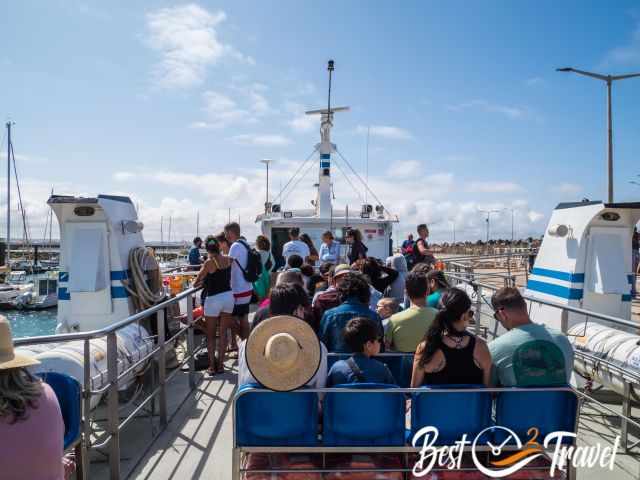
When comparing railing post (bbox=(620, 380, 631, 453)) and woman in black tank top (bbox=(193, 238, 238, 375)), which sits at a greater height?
woman in black tank top (bbox=(193, 238, 238, 375))

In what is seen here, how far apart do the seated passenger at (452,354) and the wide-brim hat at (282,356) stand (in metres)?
0.67

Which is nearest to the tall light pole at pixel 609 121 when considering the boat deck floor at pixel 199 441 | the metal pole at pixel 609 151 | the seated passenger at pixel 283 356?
the metal pole at pixel 609 151

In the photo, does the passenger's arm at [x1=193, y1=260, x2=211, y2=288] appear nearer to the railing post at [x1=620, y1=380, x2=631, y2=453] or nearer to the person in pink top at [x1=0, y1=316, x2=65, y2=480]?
the person in pink top at [x1=0, y1=316, x2=65, y2=480]

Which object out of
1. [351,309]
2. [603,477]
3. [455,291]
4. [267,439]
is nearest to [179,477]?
[267,439]

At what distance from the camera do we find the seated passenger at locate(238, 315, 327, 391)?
2535 mm

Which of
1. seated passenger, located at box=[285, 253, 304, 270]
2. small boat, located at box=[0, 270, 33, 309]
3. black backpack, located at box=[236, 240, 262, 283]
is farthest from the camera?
small boat, located at box=[0, 270, 33, 309]

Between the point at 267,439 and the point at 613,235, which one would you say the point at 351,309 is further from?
the point at 613,235

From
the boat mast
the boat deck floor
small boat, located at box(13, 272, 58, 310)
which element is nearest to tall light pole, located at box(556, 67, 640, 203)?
the boat mast

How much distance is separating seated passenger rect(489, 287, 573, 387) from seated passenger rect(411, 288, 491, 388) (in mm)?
121

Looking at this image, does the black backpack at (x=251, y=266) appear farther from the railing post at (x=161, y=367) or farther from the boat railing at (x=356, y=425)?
the boat railing at (x=356, y=425)

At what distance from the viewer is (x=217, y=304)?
5.47m

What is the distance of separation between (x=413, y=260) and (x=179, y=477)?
22.7 ft

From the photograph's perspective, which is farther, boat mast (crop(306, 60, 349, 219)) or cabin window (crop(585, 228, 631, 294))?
boat mast (crop(306, 60, 349, 219))

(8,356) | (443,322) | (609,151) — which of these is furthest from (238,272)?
(609,151)
